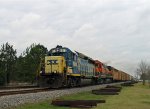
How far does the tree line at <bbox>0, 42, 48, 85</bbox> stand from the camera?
199 feet

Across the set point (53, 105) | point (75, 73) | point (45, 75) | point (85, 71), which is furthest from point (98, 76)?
point (53, 105)

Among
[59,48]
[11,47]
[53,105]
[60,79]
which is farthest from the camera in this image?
[11,47]

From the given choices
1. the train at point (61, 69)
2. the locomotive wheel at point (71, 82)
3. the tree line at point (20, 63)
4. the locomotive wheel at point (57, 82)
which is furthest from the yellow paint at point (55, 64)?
the tree line at point (20, 63)

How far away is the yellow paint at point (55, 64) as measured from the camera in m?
30.8

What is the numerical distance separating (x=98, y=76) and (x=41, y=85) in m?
22.9

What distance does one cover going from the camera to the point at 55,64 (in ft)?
102

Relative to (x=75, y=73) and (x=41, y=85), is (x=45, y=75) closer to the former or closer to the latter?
(x=41, y=85)

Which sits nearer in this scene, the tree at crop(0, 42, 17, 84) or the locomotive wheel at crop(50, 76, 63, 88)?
the locomotive wheel at crop(50, 76, 63, 88)

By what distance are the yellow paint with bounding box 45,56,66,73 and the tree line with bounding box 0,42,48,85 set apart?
27.4 meters

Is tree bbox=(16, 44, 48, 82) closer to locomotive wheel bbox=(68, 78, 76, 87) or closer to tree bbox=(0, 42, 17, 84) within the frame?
tree bbox=(0, 42, 17, 84)

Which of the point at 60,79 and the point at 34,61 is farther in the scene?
the point at 34,61

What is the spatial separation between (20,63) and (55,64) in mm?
36039

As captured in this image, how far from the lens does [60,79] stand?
99.2 ft

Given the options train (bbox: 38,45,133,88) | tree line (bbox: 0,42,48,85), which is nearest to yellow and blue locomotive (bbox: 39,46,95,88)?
train (bbox: 38,45,133,88)
